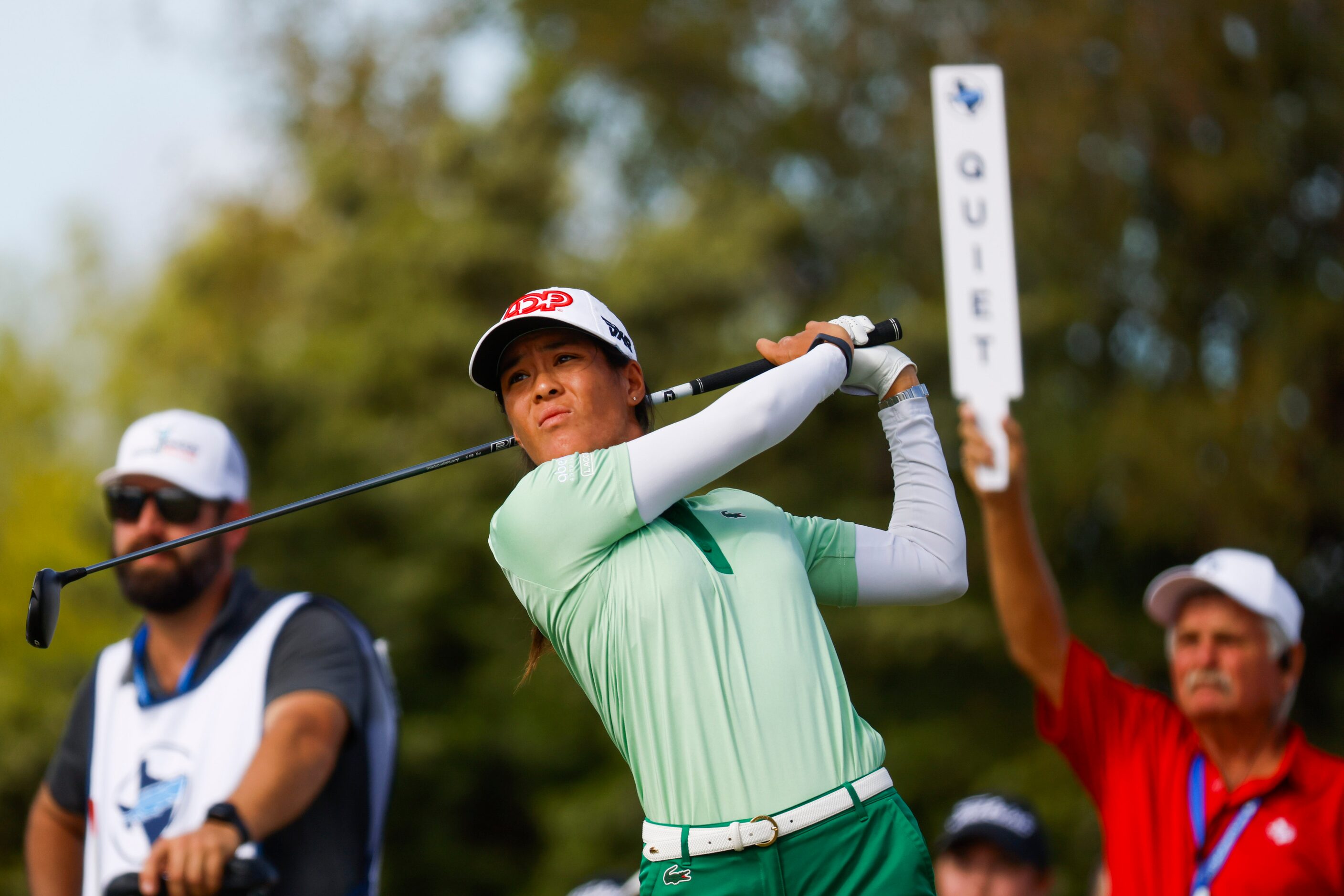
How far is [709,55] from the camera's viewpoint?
1647 centimetres

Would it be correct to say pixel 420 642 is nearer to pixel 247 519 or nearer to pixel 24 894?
pixel 24 894

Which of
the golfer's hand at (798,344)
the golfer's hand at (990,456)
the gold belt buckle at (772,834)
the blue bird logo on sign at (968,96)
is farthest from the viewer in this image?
the blue bird logo on sign at (968,96)

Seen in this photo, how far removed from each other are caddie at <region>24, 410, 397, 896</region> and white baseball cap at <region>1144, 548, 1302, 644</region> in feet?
7.55

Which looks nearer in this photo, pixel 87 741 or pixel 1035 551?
pixel 1035 551

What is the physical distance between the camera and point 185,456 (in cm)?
454

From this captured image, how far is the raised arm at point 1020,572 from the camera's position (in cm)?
399

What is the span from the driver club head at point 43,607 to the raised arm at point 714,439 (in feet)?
5.43

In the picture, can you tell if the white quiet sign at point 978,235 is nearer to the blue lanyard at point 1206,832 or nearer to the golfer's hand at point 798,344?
the golfer's hand at point 798,344

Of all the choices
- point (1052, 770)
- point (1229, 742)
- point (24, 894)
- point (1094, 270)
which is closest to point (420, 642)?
point (24, 894)

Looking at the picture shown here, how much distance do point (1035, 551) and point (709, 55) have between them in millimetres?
13213

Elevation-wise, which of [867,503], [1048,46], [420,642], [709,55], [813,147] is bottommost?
[420,642]

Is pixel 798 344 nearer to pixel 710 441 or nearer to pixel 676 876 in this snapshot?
pixel 710 441

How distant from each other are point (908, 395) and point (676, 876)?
123 centimetres

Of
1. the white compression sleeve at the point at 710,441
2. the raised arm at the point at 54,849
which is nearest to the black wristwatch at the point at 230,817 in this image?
the raised arm at the point at 54,849
